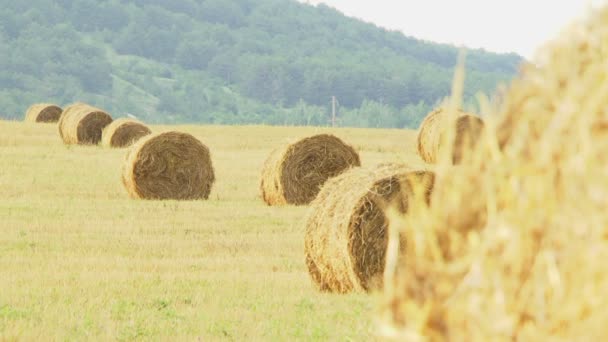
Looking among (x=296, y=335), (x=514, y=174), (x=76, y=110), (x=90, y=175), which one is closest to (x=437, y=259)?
(x=514, y=174)

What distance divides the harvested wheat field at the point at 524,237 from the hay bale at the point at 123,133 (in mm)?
33303

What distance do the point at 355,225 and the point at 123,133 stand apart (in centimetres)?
2624

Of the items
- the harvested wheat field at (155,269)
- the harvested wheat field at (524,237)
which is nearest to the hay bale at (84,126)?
the harvested wheat field at (155,269)

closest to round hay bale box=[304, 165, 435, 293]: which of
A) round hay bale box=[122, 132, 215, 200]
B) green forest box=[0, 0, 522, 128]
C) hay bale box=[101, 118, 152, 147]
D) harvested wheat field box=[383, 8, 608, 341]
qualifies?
harvested wheat field box=[383, 8, 608, 341]

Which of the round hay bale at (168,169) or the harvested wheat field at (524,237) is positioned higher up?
the harvested wheat field at (524,237)

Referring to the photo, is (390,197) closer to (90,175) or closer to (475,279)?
(475,279)

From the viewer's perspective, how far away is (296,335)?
9.02 metres

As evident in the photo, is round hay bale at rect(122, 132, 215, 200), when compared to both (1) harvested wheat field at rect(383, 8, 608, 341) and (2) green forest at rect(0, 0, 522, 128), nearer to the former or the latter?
(1) harvested wheat field at rect(383, 8, 608, 341)

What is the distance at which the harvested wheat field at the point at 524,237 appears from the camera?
3.36 metres

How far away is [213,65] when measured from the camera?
144 metres

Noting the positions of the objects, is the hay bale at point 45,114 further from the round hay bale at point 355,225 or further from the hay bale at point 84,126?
the round hay bale at point 355,225

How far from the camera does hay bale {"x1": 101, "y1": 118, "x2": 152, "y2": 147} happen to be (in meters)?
36.6

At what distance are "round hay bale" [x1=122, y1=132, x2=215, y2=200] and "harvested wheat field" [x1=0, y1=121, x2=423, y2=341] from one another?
1.46 feet

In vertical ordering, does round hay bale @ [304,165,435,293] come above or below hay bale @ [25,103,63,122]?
above
